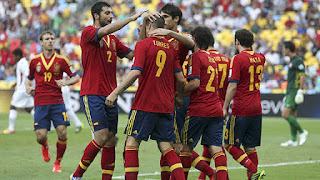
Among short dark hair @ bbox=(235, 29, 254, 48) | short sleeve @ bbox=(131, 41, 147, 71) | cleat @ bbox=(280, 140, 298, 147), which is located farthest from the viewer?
cleat @ bbox=(280, 140, 298, 147)

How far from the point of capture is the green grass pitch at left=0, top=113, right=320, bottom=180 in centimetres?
920

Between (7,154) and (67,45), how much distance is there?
16.1 m

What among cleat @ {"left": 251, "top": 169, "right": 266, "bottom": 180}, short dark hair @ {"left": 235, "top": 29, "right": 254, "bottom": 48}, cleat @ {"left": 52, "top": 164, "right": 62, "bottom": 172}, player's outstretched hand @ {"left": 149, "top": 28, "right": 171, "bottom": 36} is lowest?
cleat @ {"left": 52, "top": 164, "right": 62, "bottom": 172}

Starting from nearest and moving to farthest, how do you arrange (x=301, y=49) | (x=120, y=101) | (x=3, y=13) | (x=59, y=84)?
(x=59, y=84) → (x=120, y=101) → (x=301, y=49) → (x=3, y=13)

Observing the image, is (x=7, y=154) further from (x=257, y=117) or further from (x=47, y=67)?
(x=257, y=117)

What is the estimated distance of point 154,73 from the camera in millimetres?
6703

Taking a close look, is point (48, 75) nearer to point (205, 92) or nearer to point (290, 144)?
point (205, 92)

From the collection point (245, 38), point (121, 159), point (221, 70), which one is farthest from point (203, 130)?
point (121, 159)

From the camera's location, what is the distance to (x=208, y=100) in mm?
7426

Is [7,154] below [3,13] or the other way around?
below

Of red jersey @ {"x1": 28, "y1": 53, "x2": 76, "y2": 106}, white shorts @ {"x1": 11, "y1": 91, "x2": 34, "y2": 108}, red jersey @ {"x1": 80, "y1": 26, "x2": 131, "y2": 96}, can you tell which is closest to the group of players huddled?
red jersey @ {"x1": 80, "y1": 26, "x2": 131, "y2": 96}

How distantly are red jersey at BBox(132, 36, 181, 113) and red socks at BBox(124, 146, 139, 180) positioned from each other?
0.48m

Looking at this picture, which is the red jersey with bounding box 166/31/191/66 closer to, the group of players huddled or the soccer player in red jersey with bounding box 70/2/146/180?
the group of players huddled

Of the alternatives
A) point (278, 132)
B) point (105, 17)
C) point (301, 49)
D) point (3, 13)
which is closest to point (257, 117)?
point (105, 17)
